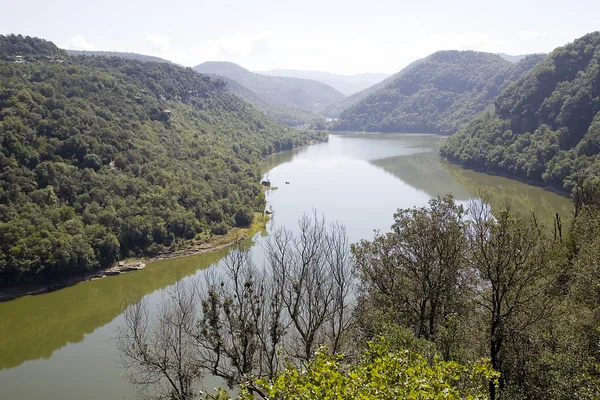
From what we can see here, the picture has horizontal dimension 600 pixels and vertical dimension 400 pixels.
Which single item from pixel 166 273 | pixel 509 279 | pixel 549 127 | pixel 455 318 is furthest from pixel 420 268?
pixel 549 127

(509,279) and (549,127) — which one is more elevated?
(549,127)

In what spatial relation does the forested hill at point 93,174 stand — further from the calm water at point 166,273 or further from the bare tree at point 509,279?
the bare tree at point 509,279

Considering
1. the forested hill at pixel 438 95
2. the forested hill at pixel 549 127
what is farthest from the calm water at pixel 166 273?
the forested hill at pixel 438 95

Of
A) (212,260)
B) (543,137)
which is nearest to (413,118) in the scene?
(543,137)

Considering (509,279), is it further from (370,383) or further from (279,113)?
(279,113)

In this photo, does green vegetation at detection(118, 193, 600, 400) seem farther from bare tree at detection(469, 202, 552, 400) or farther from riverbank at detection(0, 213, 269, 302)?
riverbank at detection(0, 213, 269, 302)

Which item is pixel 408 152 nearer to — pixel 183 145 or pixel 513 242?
pixel 183 145
